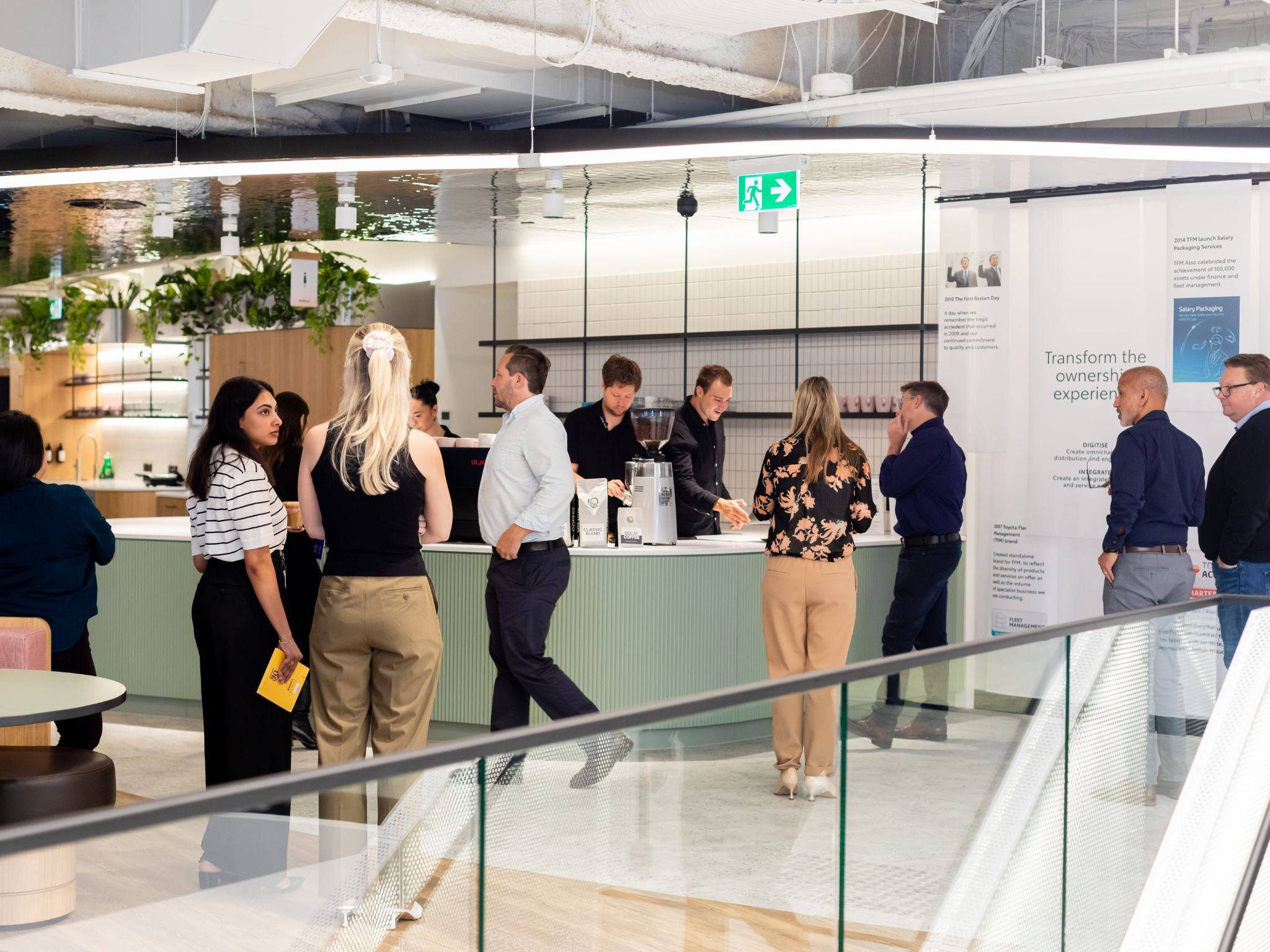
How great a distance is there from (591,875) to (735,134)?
174 inches

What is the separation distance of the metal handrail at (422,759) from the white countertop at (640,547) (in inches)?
A: 108

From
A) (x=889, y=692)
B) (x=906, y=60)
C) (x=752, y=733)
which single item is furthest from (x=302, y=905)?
(x=906, y=60)

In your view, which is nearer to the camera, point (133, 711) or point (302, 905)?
point (302, 905)

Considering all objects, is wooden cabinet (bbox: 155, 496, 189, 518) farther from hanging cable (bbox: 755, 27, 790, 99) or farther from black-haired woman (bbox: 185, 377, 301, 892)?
black-haired woman (bbox: 185, 377, 301, 892)

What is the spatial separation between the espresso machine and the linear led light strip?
122 centimetres

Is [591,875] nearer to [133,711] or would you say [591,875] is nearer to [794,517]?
[794,517]

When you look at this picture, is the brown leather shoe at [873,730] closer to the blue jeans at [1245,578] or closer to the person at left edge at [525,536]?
the person at left edge at [525,536]

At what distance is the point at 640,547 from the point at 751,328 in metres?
3.77

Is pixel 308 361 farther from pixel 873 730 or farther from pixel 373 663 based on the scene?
pixel 873 730

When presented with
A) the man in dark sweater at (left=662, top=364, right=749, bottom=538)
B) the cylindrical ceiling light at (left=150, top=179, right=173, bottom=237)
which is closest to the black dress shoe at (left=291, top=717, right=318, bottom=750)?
the man in dark sweater at (left=662, top=364, right=749, bottom=538)

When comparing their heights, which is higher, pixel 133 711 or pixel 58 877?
pixel 58 877

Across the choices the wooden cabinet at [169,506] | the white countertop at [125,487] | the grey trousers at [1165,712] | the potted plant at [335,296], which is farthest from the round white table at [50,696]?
the wooden cabinet at [169,506]

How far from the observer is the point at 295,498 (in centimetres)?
546

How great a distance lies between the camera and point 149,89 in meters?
6.41
